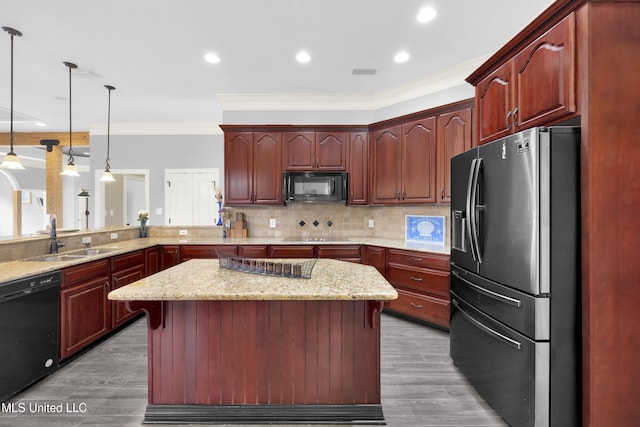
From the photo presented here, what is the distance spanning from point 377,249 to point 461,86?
7.09 ft

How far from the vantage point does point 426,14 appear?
265 centimetres

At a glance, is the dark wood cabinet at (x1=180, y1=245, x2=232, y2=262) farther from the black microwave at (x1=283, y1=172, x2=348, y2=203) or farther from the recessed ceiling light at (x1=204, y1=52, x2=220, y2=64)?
the recessed ceiling light at (x1=204, y1=52, x2=220, y2=64)

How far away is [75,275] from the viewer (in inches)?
104

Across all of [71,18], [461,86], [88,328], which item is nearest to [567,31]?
[461,86]

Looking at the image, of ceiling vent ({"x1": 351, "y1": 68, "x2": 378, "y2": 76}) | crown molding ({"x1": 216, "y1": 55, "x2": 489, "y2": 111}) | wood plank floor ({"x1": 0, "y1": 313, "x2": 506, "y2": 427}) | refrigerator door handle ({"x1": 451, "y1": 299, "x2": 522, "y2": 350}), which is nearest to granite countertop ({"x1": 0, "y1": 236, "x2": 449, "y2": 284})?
wood plank floor ({"x1": 0, "y1": 313, "x2": 506, "y2": 427})

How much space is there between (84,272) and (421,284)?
3.28 metres

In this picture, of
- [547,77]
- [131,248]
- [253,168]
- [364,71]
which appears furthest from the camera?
[253,168]

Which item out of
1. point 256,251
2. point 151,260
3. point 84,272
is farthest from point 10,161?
point 256,251

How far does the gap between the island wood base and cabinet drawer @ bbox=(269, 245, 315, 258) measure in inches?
86.0

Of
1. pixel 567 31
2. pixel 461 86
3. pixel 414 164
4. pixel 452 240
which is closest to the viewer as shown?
pixel 567 31

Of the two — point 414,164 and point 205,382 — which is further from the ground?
point 414,164

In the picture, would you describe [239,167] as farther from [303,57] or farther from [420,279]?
[420,279]

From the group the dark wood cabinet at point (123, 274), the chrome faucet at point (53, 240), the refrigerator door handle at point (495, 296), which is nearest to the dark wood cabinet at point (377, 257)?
the refrigerator door handle at point (495, 296)

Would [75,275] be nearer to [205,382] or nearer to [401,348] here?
[205,382]
